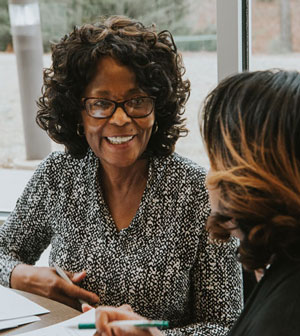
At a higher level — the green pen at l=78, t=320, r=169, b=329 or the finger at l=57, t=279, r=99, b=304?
the green pen at l=78, t=320, r=169, b=329

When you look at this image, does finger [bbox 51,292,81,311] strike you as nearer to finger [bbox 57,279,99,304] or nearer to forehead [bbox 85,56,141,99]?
finger [bbox 57,279,99,304]

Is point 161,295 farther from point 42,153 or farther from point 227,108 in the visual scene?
point 42,153

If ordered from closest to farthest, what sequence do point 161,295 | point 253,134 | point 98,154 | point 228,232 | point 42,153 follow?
point 253,134
point 228,232
point 161,295
point 98,154
point 42,153

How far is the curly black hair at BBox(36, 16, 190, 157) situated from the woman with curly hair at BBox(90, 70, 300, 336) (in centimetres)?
65

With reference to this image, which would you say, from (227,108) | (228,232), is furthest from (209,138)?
(228,232)

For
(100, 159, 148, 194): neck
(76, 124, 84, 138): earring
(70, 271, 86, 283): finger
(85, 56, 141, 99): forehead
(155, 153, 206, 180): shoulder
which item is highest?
(85, 56, 141, 99): forehead

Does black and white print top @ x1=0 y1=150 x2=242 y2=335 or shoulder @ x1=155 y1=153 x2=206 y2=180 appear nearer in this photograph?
black and white print top @ x1=0 y1=150 x2=242 y2=335

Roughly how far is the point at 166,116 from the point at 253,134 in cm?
86

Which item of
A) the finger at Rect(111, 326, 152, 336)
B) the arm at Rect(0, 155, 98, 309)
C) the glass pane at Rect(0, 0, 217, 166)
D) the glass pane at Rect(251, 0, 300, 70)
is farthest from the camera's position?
the glass pane at Rect(0, 0, 217, 166)

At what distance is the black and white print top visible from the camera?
162 centimetres

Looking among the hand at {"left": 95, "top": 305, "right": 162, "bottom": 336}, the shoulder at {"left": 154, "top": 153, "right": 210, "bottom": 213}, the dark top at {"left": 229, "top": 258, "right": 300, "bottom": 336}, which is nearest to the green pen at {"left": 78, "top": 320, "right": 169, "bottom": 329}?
the hand at {"left": 95, "top": 305, "right": 162, "bottom": 336}

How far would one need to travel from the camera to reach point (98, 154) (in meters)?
1.77

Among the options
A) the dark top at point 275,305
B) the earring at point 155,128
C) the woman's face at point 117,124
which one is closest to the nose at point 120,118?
the woman's face at point 117,124

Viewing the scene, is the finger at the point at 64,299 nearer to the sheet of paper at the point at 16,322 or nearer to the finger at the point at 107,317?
the sheet of paper at the point at 16,322
